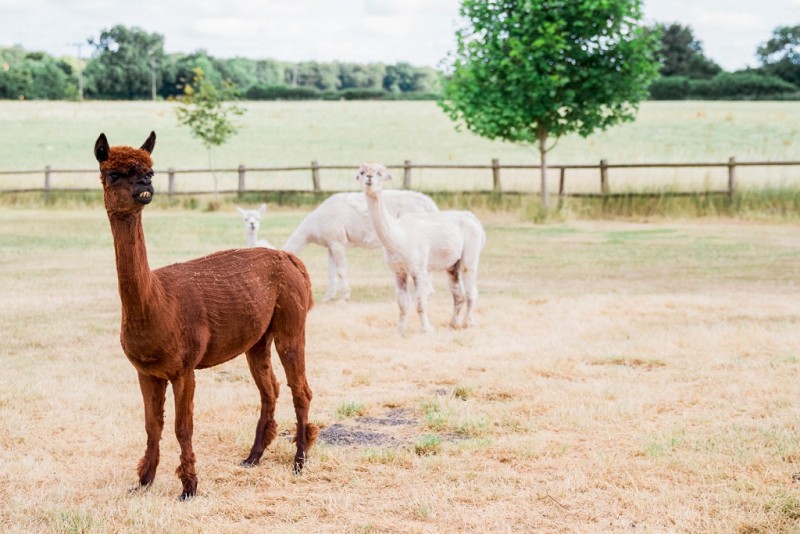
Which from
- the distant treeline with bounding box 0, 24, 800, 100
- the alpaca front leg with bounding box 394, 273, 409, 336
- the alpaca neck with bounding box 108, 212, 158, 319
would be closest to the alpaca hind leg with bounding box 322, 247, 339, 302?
the alpaca front leg with bounding box 394, 273, 409, 336

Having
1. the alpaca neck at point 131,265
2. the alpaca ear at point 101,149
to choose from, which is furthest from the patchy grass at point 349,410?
the alpaca ear at point 101,149

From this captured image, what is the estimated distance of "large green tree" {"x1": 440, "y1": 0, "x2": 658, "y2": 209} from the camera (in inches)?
786

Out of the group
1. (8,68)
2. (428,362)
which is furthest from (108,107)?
(428,362)

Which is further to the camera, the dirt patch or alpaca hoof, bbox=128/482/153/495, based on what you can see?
the dirt patch

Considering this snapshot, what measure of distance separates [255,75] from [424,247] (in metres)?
85.7

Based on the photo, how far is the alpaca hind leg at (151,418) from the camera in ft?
16.3

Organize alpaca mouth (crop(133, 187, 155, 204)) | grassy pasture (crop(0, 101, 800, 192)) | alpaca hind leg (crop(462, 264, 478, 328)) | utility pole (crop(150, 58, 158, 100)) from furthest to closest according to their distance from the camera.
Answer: utility pole (crop(150, 58, 158, 100))
grassy pasture (crop(0, 101, 800, 192))
alpaca hind leg (crop(462, 264, 478, 328))
alpaca mouth (crop(133, 187, 155, 204))

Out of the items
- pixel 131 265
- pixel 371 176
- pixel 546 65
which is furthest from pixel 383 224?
pixel 546 65

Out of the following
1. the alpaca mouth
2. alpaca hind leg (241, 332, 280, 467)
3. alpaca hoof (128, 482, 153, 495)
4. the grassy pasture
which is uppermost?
the grassy pasture

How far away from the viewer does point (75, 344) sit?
9070mm

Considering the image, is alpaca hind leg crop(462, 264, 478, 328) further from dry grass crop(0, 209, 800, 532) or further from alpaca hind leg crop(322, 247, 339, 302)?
alpaca hind leg crop(322, 247, 339, 302)

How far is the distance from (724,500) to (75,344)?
6.49 m

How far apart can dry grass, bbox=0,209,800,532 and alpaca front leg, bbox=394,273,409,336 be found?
18cm

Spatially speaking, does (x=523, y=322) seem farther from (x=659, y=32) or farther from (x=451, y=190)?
(x=451, y=190)
